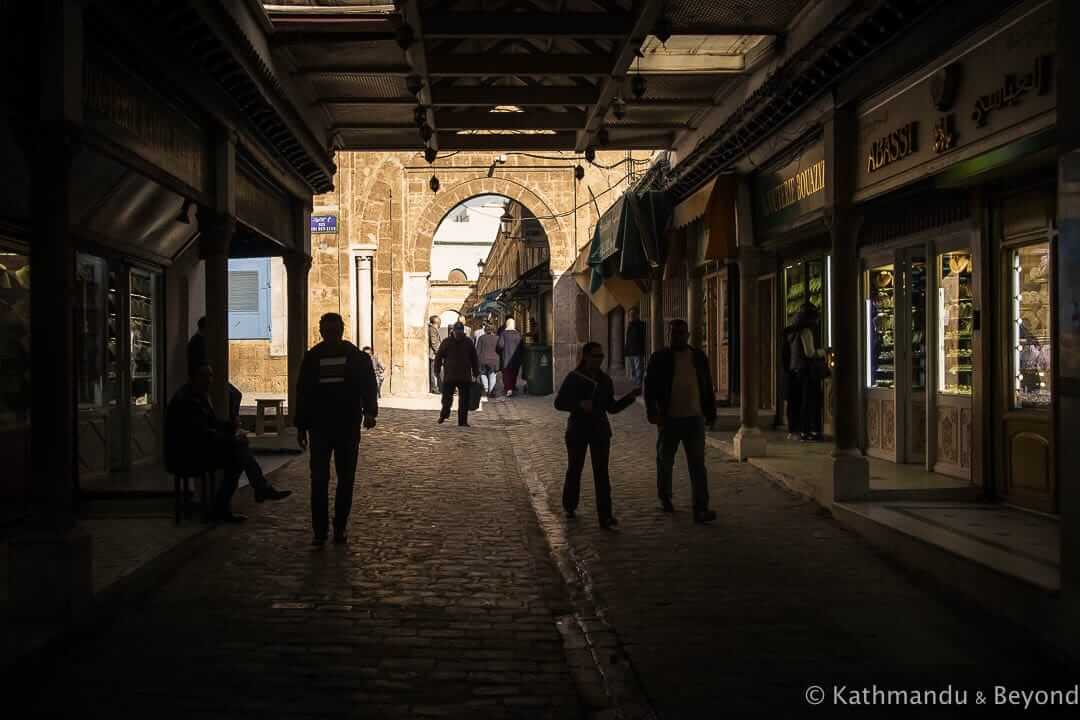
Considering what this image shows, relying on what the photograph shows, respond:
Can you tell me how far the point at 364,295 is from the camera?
26.1 m

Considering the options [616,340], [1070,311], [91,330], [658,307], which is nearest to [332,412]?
[91,330]

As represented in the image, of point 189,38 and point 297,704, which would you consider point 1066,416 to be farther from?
point 189,38

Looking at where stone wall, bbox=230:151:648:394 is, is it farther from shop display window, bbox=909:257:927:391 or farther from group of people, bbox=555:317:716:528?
group of people, bbox=555:317:716:528

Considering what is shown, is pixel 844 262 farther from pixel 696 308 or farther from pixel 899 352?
pixel 696 308

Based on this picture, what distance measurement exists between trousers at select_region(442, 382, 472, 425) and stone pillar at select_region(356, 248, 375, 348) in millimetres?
8201

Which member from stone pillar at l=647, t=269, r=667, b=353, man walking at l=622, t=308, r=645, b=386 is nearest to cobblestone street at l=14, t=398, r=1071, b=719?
stone pillar at l=647, t=269, r=667, b=353

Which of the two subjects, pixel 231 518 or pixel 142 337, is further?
pixel 142 337

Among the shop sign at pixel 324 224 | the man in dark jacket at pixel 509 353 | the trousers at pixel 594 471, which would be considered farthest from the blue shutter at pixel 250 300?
the trousers at pixel 594 471

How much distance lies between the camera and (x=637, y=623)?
5523 millimetres

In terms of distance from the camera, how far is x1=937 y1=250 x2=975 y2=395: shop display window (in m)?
9.37

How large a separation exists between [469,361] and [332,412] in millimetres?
10273

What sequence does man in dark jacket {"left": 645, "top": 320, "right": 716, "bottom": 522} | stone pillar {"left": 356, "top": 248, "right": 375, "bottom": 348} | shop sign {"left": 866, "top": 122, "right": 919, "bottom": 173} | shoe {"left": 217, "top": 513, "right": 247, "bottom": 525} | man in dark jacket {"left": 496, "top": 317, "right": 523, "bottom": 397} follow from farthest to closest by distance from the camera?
stone pillar {"left": 356, "top": 248, "right": 375, "bottom": 348} → man in dark jacket {"left": 496, "top": 317, "right": 523, "bottom": 397} → man in dark jacket {"left": 645, "top": 320, "right": 716, "bottom": 522} → shoe {"left": 217, "top": 513, "right": 247, "bottom": 525} → shop sign {"left": 866, "top": 122, "right": 919, "bottom": 173}

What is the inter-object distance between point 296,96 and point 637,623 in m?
7.80

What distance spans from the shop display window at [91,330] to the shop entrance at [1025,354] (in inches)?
315
